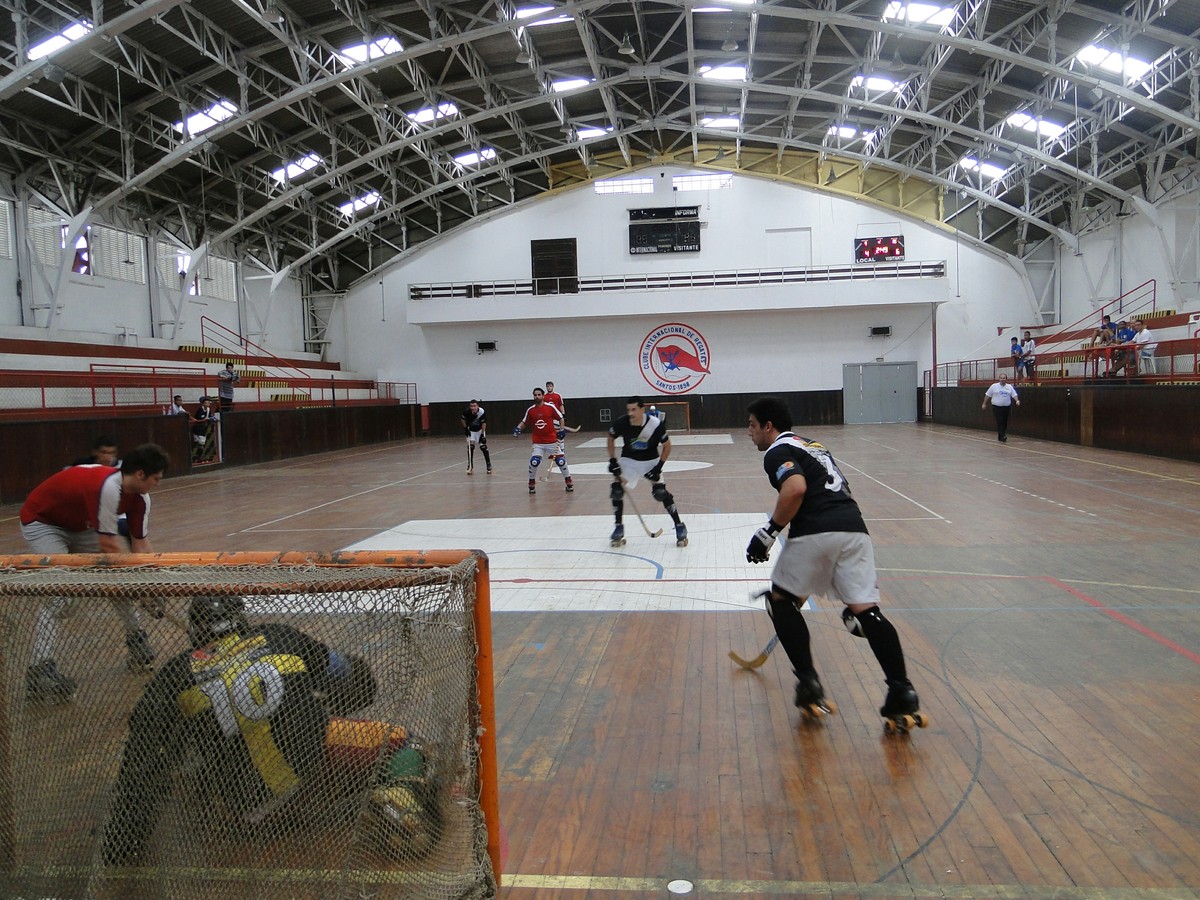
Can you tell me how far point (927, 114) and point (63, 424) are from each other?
82.2 feet

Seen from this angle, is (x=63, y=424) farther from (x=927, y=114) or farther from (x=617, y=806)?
(x=927, y=114)

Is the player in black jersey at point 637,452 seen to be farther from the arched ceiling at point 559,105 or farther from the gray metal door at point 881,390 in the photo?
the gray metal door at point 881,390

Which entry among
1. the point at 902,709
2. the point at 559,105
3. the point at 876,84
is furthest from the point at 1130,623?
the point at 559,105

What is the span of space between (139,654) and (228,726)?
0.55 m

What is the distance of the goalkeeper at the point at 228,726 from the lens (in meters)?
3.23

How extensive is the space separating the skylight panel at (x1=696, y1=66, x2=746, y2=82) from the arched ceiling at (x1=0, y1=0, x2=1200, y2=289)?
0.17 meters

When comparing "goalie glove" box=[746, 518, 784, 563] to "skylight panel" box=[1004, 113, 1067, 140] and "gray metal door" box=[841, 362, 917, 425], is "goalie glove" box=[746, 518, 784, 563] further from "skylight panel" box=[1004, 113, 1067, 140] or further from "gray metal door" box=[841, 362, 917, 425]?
"gray metal door" box=[841, 362, 917, 425]

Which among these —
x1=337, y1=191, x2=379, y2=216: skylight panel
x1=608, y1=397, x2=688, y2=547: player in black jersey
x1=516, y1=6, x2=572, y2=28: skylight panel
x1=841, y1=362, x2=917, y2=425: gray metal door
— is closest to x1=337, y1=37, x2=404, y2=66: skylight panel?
x1=516, y1=6, x2=572, y2=28: skylight panel

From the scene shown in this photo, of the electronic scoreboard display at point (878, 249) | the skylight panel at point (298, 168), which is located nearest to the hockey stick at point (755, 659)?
the skylight panel at point (298, 168)

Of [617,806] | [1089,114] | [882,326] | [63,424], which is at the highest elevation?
[1089,114]

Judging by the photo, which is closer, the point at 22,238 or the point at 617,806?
the point at 617,806

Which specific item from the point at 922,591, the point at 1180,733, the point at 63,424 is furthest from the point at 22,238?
the point at 1180,733

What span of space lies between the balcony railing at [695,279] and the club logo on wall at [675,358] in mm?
2125

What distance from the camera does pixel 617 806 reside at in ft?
12.4
